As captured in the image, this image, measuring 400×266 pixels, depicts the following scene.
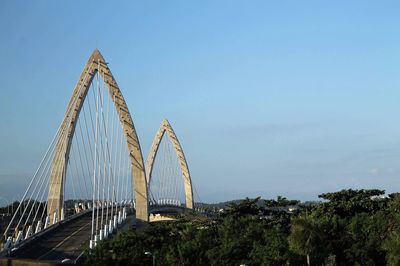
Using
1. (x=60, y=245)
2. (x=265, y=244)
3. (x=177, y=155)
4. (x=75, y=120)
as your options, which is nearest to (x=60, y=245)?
(x=60, y=245)

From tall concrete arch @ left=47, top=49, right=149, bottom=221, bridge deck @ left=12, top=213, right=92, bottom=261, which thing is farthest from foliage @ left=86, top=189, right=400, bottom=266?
tall concrete arch @ left=47, top=49, right=149, bottom=221

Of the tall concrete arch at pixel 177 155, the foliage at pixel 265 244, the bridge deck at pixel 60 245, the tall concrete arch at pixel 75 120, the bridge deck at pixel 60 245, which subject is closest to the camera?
the foliage at pixel 265 244

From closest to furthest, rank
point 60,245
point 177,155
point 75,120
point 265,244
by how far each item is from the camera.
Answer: point 265,244
point 60,245
point 75,120
point 177,155

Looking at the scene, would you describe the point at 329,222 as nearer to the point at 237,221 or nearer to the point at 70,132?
the point at 237,221

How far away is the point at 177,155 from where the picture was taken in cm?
17325

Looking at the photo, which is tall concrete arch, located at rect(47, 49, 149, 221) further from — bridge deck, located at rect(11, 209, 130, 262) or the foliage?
the foliage

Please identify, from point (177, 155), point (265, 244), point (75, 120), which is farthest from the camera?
point (177, 155)

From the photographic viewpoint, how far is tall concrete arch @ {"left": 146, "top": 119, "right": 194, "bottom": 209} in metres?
159

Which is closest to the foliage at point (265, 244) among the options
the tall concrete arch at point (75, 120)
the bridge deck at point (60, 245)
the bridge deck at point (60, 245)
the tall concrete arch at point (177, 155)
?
the bridge deck at point (60, 245)

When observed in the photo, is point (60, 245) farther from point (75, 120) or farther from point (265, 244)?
point (75, 120)

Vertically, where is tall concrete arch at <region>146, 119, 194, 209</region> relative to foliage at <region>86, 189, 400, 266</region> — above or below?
above

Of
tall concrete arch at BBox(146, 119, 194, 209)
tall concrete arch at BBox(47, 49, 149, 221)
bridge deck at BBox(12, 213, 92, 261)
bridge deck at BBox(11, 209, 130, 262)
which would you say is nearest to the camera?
bridge deck at BBox(11, 209, 130, 262)

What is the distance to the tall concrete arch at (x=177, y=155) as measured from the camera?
159 m

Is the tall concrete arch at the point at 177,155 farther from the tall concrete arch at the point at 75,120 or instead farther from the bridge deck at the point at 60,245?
the bridge deck at the point at 60,245
